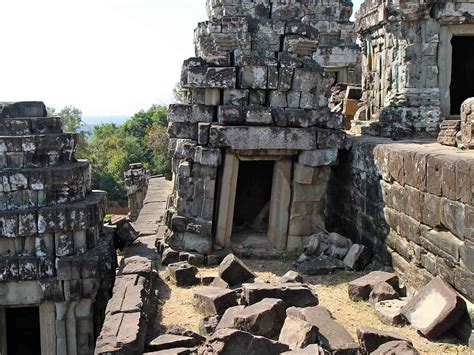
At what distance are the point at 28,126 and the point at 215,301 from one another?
427cm

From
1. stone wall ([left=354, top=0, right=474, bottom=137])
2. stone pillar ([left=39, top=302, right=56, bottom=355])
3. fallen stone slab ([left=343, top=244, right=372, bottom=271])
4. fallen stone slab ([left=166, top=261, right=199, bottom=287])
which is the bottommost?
stone pillar ([left=39, top=302, right=56, bottom=355])

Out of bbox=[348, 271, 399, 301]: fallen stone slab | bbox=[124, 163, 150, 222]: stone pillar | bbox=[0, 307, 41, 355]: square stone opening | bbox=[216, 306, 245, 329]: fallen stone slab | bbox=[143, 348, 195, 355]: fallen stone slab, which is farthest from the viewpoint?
bbox=[124, 163, 150, 222]: stone pillar

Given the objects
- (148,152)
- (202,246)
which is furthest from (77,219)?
(148,152)

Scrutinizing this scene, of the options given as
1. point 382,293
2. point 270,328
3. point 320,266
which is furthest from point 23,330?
point 382,293

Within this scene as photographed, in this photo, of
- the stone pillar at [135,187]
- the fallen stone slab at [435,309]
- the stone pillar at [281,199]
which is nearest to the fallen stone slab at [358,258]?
the stone pillar at [281,199]

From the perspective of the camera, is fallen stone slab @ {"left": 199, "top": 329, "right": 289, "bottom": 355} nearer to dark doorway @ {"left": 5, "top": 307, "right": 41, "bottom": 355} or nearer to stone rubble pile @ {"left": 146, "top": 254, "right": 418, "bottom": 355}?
stone rubble pile @ {"left": 146, "top": 254, "right": 418, "bottom": 355}

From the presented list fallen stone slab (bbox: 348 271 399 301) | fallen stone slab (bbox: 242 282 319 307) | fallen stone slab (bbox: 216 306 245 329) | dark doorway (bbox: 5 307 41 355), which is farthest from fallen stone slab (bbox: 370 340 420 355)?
dark doorway (bbox: 5 307 41 355)

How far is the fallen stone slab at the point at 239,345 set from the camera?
453cm

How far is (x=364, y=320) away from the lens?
571 centimetres

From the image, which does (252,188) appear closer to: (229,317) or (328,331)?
(229,317)

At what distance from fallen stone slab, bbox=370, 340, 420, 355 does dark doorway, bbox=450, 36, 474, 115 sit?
802 centimetres

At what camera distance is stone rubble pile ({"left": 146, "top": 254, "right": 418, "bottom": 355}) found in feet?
15.0

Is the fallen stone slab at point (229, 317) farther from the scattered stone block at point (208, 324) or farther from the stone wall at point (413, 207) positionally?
the stone wall at point (413, 207)

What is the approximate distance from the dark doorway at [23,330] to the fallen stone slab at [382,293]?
256 inches
